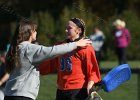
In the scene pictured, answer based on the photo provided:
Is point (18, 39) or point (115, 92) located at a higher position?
point (18, 39)

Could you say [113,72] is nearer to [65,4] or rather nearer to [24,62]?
[24,62]

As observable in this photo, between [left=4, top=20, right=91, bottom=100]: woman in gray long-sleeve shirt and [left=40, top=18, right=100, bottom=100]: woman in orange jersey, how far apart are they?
56 cm

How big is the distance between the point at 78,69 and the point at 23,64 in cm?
83

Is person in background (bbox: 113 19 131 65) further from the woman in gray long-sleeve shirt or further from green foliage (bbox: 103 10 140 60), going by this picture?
the woman in gray long-sleeve shirt

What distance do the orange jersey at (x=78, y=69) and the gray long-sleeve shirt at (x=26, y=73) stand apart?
0.53m

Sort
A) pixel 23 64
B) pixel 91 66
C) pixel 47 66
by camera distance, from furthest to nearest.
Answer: pixel 47 66 → pixel 91 66 → pixel 23 64

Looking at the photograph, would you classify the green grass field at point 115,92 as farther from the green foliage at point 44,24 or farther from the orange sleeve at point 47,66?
the green foliage at point 44,24

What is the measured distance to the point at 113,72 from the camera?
25.6 ft

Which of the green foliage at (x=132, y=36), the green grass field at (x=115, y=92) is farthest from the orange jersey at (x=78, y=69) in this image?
the green foliage at (x=132, y=36)

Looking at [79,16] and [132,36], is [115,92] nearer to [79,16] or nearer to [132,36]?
[79,16]

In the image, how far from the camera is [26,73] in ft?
25.2

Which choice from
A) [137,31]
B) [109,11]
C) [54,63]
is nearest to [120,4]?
[109,11]

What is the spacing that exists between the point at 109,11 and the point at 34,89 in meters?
27.6

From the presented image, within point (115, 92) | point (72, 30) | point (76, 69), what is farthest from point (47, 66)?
point (115, 92)
